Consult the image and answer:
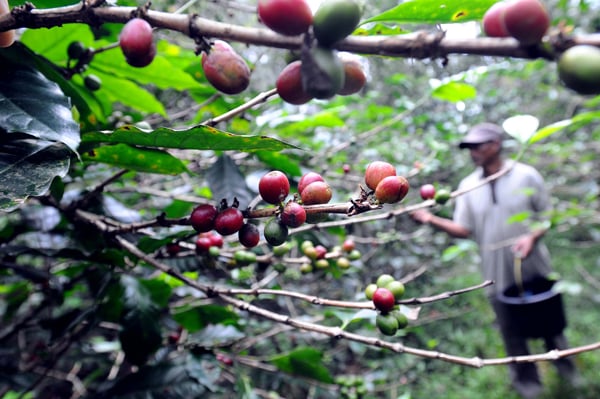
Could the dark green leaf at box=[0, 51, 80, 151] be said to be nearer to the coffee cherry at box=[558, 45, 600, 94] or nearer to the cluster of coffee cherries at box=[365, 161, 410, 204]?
the cluster of coffee cherries at box=[365, 161, 410, 204]

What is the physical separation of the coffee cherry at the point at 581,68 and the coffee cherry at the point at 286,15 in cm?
31

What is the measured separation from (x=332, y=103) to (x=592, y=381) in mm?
4674

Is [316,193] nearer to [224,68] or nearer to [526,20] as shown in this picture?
[224,68]

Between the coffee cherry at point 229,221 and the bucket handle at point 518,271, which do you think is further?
the bucket handle at point 518,271

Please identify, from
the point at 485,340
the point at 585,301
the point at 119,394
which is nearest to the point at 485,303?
the point at 485,340

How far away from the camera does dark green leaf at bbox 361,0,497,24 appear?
2.06 ft

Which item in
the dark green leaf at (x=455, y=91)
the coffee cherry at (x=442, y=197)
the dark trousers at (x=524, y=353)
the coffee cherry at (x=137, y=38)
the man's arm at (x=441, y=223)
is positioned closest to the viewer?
the coffee cherry at (x=137, y=38)

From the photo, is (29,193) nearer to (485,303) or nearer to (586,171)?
(586,171)

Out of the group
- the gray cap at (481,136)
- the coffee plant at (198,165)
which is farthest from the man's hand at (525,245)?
the coffee plant at (198,165)

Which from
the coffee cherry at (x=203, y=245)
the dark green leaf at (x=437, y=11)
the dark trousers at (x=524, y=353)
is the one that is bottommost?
the dark trousers at (x=524, y=353)

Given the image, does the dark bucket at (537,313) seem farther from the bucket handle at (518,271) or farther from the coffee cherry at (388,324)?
the coffee cherry at (388,324)

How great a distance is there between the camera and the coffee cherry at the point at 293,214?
2.11ft

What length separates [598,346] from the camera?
891 mm

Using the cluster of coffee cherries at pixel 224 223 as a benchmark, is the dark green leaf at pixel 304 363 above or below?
below
